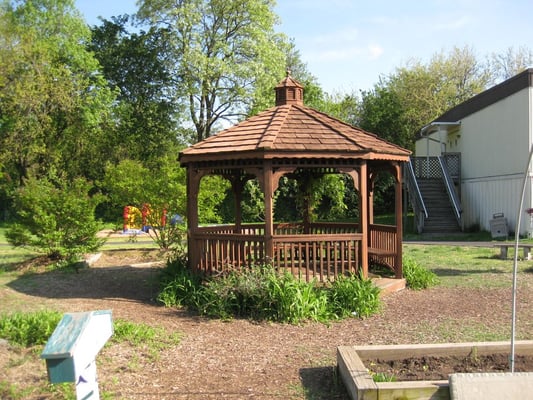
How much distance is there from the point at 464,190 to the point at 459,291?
1610 centimetres

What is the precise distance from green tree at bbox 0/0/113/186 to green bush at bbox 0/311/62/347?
25923 millimetres

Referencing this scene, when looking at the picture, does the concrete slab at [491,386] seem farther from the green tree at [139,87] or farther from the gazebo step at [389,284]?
the green tree at [139,87]

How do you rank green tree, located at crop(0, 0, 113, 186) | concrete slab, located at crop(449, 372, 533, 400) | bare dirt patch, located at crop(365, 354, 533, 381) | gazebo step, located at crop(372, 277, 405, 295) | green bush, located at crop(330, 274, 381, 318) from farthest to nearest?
green tree, located at crop(0, 0, 113, 186) < gazebo step, located at crop(372, 277, 405, 295) < green bush, located at crop(330, 274, 381, 318) < bare dirt patch, located at crop(365, 354, 533, 381) < concrete slab, located at crop(449, 372, 533, 400)

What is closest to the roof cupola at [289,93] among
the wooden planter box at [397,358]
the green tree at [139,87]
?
the wooden planter box at [397,358]

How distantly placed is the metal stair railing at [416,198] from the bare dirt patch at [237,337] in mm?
11543

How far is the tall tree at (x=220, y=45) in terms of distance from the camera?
29031 mm

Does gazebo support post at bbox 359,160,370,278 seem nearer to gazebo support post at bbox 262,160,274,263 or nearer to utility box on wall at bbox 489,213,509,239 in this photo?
gazebo support post at bbox 262,160,274,263

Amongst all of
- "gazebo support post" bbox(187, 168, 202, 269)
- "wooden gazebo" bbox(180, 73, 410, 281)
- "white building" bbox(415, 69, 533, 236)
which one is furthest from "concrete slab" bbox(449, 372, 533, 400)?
"white building" bbox(415, 69, 533, 236)

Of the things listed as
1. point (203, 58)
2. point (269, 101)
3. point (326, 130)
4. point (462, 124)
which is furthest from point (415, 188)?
point (326, 130)

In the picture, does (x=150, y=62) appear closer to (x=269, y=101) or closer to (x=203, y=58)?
(x=203, y=58)

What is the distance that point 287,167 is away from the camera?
9039mm

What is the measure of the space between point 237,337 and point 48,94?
2832 centimetres

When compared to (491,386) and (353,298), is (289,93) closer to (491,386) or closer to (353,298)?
(353,298)

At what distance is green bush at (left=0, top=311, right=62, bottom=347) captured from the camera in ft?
20.0
